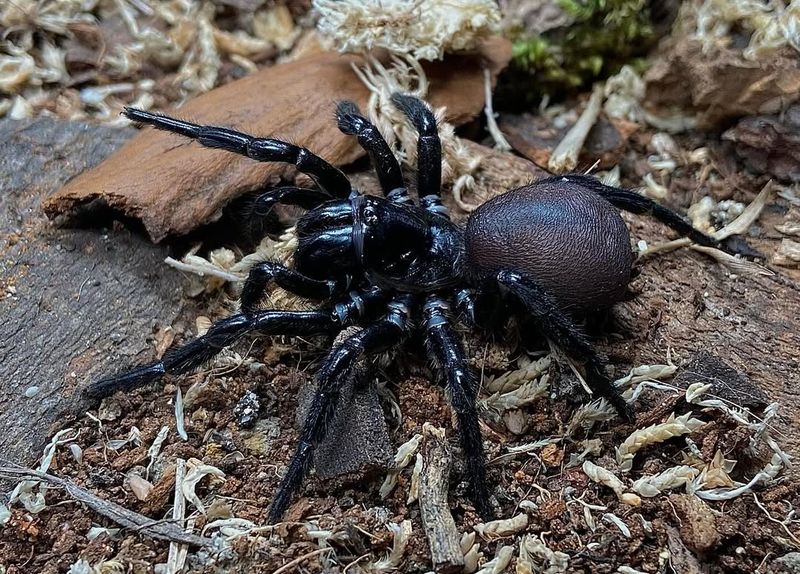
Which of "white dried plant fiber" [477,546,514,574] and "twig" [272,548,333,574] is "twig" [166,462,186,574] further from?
"white dried plant fiber" [477,546,514,574]

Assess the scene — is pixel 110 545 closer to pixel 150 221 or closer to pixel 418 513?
pixel 418 513

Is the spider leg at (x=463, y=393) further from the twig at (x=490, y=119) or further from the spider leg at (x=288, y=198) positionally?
the twig at (x=490, y=119)

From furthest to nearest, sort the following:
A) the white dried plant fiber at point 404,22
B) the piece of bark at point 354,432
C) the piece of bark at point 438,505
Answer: the white dried plant fiber at point 404,22
the piece of bark at point 354,432
the piece of bark at point 438,505

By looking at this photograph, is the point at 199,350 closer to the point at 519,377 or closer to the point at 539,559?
the point at 519,377

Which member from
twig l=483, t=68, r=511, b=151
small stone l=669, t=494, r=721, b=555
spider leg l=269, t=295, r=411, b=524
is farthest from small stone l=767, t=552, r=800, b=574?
twig l=483, t=68, r=511, b=151

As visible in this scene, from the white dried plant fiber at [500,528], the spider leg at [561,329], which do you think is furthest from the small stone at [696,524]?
the white dried plant fiber at [500,528]

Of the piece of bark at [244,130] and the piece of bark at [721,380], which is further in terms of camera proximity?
the piece of bark at [244,130]
